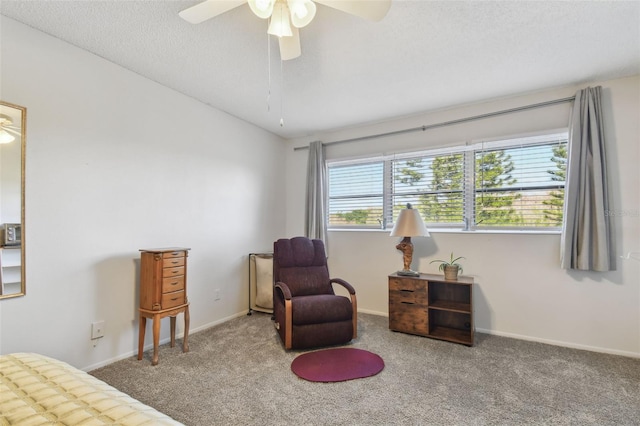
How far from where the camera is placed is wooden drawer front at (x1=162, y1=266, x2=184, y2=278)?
254 centimetres

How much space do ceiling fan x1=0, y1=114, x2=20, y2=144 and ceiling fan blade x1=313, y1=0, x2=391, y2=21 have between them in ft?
7.09

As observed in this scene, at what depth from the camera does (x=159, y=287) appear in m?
2.51

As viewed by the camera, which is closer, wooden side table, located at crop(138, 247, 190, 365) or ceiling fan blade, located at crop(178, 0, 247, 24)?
ceiling fan blade, located at crop(178, 0, 247, 24)

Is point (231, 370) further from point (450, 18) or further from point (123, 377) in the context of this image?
point (450, 18)

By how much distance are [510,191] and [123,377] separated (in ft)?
13.0

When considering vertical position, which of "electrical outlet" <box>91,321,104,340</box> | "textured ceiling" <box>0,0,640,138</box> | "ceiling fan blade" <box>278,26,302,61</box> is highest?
"textured ceiling" <box>0,0,640,138</box>

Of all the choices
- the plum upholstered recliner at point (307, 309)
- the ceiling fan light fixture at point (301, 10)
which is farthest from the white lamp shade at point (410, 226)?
the ceiling fan light fixture at point (301, 10)

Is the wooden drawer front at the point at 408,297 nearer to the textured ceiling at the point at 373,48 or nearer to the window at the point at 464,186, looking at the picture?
the window at the point at 464,186

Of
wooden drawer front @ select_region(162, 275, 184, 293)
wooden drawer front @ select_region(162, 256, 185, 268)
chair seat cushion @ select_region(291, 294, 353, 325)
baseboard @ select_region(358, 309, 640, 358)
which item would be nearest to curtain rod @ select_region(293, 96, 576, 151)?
chair seat cushion @ select_region(291, 294, 353, 325)

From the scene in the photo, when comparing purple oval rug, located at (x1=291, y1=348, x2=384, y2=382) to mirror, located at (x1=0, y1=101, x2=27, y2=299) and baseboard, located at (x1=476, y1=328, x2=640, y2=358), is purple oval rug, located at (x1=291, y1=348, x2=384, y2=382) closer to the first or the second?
baseboard, located at (x1=476, y1=328, x2=640, y2=358)

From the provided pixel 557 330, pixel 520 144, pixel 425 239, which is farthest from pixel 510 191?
pixel 557 330

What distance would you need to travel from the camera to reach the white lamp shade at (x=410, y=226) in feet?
10.8

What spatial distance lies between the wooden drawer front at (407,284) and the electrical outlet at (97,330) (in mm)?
2677

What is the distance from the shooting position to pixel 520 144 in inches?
127
